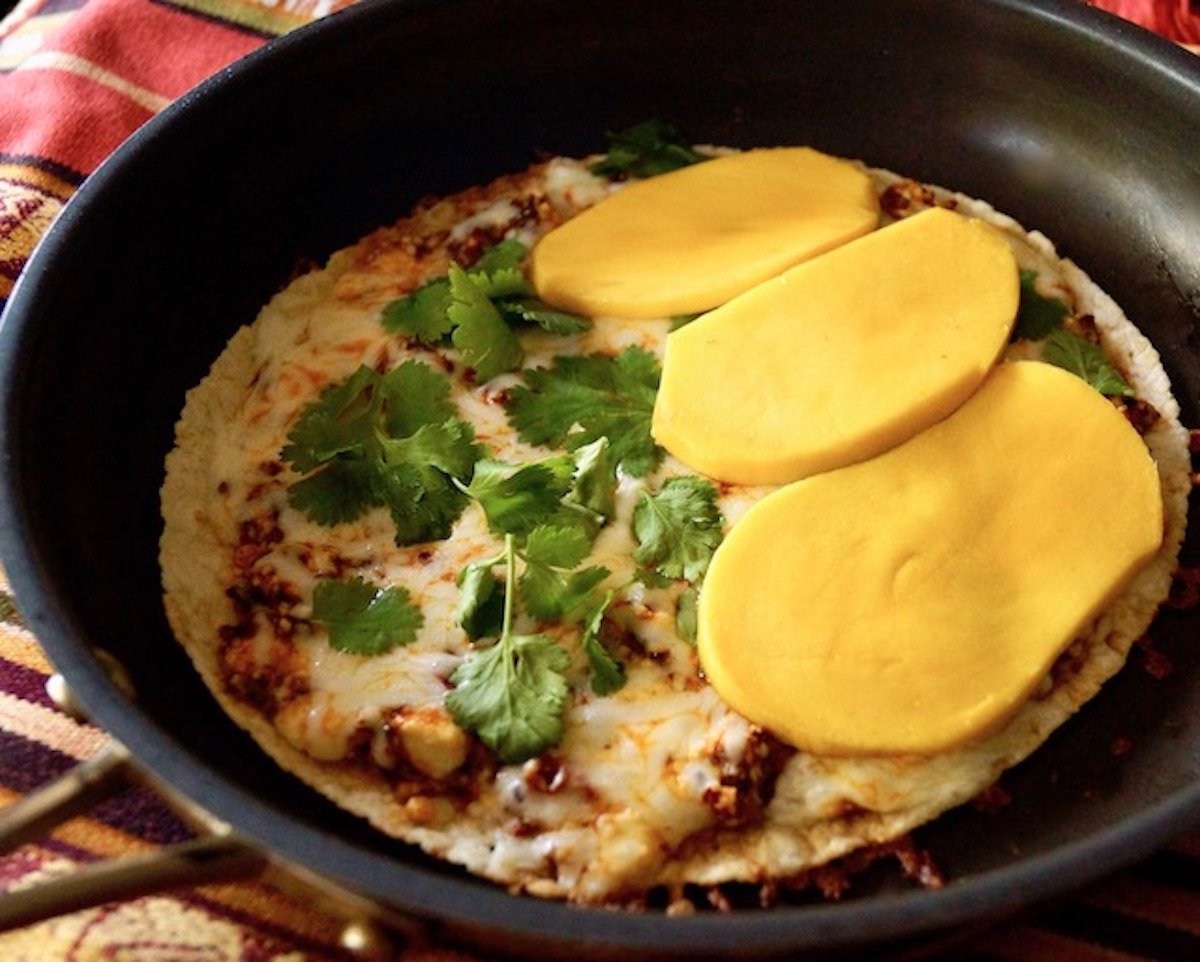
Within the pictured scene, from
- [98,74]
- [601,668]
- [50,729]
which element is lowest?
[50,729]

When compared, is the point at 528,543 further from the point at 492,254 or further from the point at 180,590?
the point at 492,254

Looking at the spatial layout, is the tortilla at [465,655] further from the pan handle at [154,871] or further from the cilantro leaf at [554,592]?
the pan handle at [154,871]

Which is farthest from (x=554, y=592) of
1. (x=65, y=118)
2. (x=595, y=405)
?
(x=65, y=118)

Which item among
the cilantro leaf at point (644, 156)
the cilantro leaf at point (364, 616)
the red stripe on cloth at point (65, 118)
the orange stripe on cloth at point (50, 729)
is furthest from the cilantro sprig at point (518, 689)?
the red stripe on cloth at point (65, 118)

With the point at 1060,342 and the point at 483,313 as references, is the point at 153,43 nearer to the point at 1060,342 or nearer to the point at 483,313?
the point at 483,313

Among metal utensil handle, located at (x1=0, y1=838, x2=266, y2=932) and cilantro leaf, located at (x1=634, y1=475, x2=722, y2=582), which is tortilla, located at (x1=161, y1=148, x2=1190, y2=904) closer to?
cilantro leaf, located at (x1=634, y1=475, x2=722, y2=582)

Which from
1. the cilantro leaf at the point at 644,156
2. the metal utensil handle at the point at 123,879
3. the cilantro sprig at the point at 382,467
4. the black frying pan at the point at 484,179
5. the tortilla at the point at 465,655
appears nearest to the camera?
the metal utensil handle at the point at 123,879
